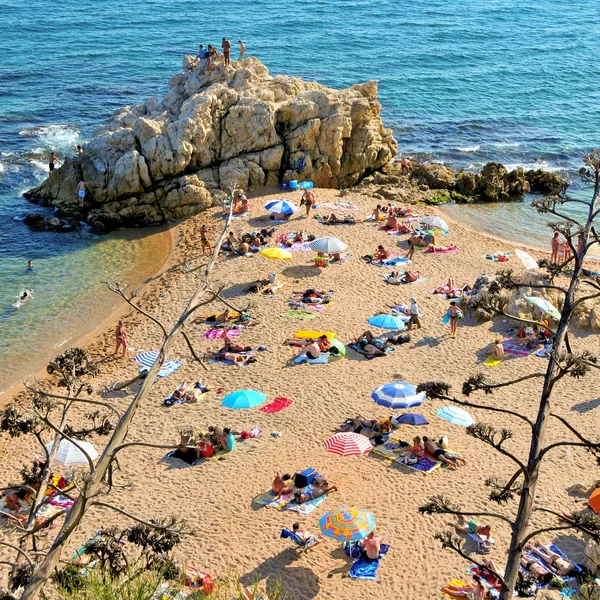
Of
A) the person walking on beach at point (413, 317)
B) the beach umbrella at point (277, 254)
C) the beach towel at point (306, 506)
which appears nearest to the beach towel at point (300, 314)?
the beach umbrella at point (277, 254)

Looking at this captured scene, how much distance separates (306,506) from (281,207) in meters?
16.5

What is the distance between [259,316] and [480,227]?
13893mm

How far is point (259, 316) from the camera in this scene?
25375mm

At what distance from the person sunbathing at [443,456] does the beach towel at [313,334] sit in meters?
5.85

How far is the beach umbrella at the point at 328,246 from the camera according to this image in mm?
27688

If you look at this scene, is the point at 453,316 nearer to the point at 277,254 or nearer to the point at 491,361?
the point at 491,361

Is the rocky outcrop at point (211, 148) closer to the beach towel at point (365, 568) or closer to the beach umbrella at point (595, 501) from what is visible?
the beach towel at point (365, 568)

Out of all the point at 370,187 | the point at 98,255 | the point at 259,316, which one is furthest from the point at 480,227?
the point at 98,255

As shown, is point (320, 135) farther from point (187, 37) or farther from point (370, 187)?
point (187, 37)

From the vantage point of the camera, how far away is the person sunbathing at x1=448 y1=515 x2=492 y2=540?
51.2ft

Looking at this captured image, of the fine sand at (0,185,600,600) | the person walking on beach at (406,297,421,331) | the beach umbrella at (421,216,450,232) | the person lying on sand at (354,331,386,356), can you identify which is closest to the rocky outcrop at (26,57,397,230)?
the fine sand at (0,185,600,600)

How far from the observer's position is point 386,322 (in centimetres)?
2386

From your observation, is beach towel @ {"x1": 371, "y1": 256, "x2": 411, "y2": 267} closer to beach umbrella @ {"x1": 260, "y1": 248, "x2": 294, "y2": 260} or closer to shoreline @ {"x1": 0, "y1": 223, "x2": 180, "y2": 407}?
beach umbrella @ {"x1": 260, "y1": 248, "x2": 294, "y2": 260}

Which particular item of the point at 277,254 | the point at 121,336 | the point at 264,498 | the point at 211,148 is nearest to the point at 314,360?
the point at 121,336
